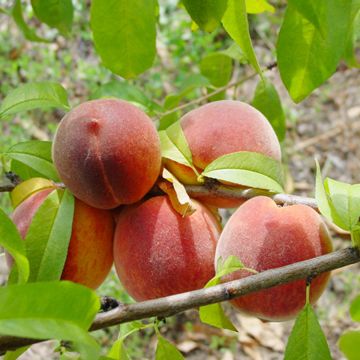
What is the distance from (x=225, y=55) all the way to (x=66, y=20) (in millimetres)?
449

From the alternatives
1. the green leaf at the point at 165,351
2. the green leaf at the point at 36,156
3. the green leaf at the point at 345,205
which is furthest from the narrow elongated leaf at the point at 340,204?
the green leaf at the point at 36,156

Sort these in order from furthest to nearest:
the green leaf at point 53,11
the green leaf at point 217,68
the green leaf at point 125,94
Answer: the green leaf at point 217,68 → the green leaf at point 125,94 → the green leaf at point 53,11

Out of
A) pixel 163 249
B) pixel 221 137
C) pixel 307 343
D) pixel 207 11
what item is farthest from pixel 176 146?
pixel 307 343

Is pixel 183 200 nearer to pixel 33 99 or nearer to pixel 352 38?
pixel 33 99

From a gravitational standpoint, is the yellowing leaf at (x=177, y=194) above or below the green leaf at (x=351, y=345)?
above

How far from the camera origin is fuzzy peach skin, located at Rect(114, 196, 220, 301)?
983 mm

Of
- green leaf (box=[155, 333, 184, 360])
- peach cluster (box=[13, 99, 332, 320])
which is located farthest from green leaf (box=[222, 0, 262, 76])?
green leaf (box=[155, 333, 184, 360])

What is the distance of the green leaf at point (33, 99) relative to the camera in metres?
1.09

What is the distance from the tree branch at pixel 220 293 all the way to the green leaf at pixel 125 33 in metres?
0.43

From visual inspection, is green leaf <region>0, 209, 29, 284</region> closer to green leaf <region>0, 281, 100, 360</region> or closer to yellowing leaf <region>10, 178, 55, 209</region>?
green leaf <region>0, 281, 100, 360</region>

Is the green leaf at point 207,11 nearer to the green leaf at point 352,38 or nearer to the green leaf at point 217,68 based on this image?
the green leaf at point 352,38

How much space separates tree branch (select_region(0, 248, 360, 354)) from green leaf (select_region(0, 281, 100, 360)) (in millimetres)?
130

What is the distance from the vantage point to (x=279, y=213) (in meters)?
0.96

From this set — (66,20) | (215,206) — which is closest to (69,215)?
(215,206)
